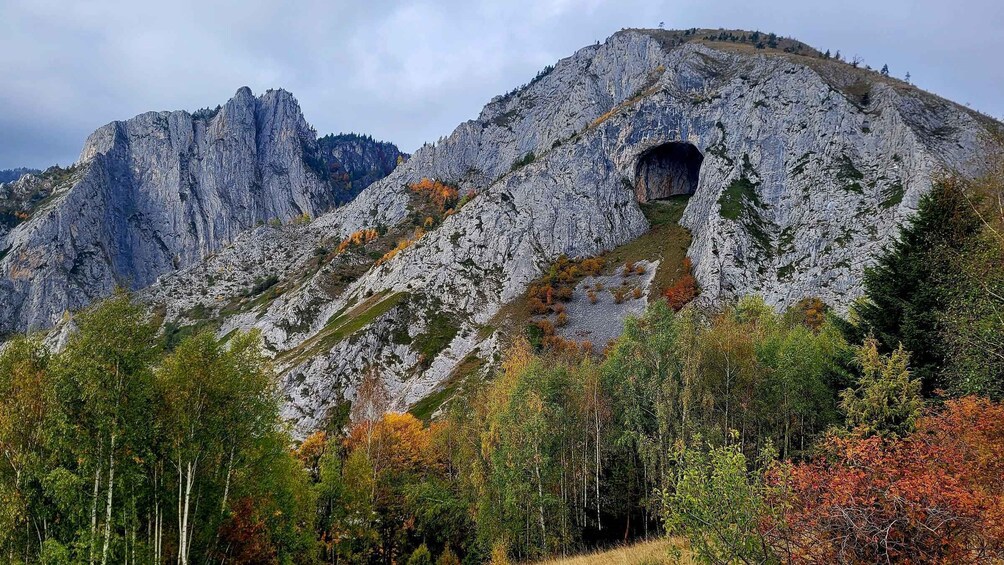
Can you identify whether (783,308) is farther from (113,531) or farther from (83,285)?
(83,285)

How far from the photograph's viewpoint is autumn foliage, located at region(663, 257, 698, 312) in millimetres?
→ 87188

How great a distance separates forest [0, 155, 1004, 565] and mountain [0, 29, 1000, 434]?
114ft

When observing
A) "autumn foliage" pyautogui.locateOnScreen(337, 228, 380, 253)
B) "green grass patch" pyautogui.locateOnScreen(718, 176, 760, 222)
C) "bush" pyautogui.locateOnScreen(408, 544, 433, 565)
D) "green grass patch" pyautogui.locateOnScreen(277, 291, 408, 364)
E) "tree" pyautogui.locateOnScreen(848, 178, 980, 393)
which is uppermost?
"autumn foliage" pyautogui.locateOnScreen(337, 228, 380, 253)

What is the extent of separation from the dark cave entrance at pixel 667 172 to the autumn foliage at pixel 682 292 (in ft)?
168

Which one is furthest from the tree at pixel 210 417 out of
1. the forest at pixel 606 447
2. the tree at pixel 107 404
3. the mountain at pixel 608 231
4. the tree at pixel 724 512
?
the mountain at pixel 608 231

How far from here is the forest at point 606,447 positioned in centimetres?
969

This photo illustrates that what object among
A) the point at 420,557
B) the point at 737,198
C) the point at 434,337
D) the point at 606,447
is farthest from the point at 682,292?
the point at 420,557

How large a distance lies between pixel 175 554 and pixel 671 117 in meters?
147

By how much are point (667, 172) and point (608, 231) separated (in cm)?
3663

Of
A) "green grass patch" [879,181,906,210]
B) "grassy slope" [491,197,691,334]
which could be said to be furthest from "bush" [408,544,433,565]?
"green grass patch" [879,181,906,210]

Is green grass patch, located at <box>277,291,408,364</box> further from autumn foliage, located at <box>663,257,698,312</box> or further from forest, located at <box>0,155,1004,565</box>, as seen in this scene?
autumn foliage, located at <box>663,257,698,312</box>

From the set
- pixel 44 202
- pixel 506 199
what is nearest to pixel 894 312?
pixel 506 199

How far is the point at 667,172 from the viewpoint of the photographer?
→ 473 feet

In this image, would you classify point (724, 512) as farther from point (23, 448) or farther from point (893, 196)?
point (893, 196)
